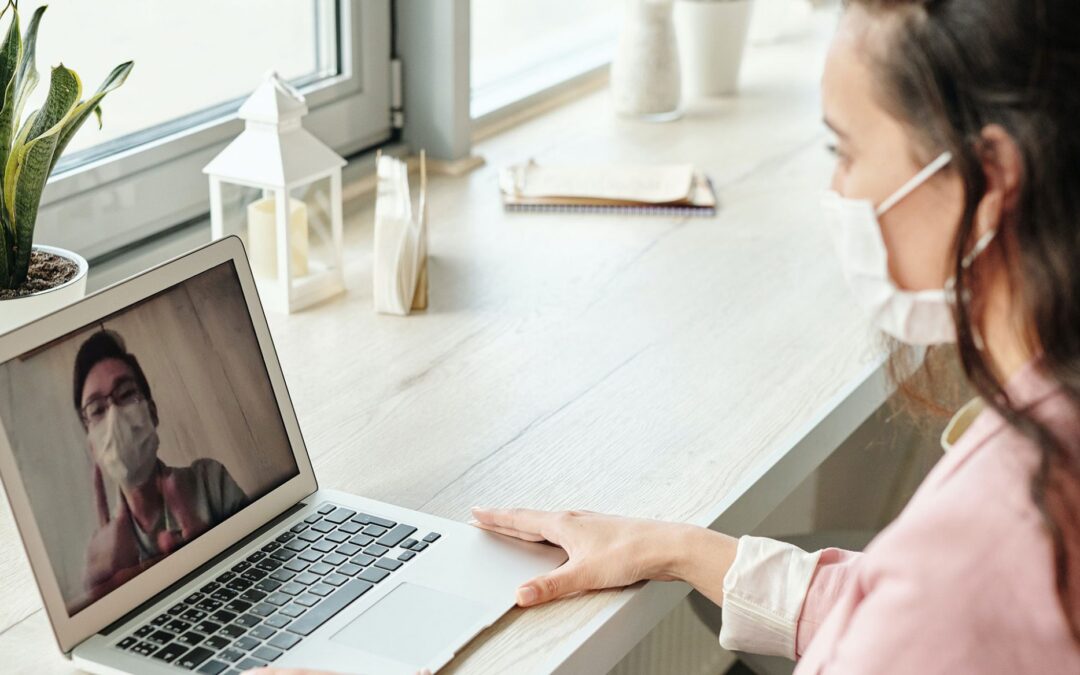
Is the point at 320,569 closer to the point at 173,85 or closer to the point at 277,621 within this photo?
the point at 277,621

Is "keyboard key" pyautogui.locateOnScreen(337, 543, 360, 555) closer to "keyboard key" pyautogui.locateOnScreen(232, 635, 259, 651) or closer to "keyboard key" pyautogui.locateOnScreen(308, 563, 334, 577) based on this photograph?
"keyboard key" pyautogui.locateOnScreen(308, 563, 334, 577)

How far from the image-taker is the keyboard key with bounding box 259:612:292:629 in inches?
36.4

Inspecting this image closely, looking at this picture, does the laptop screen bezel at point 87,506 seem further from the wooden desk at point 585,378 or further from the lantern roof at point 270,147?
the lantern roof at point 270,147

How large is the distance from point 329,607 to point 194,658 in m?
0.10

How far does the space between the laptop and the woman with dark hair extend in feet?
1.04

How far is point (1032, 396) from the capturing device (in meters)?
0.74

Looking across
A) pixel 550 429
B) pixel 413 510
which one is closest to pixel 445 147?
pixel 550 429

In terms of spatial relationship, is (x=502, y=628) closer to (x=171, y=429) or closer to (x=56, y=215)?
(x=171, y=429)

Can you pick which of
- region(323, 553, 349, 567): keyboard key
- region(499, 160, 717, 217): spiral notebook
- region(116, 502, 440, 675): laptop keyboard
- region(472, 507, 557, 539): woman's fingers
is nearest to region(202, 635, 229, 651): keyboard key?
region(116, 502, 440, 675): laptop keyboard

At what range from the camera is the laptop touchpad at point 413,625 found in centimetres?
91

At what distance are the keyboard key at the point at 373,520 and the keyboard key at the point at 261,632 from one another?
0.50 ft

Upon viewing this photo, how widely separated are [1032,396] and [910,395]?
14.4 inches

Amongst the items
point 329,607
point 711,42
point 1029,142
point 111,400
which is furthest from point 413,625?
point 711,42

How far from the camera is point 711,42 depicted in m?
2.33
